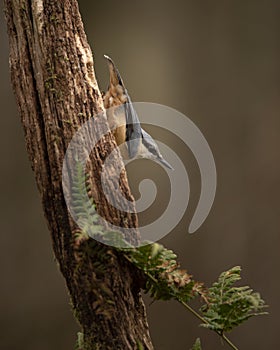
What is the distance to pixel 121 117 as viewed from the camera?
107cm

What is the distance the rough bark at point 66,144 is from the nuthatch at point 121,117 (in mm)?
97

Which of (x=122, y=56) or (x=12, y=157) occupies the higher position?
(x=122, y=56)

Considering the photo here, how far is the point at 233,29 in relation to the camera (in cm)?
224

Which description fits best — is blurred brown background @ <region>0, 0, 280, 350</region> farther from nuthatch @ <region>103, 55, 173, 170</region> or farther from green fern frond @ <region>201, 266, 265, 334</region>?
green fern frond @ <region>201, 266, 265, 334</region>

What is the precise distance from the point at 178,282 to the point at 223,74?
1.52 m

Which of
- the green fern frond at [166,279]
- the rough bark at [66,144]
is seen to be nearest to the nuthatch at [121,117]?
the rough bark at [66,144]

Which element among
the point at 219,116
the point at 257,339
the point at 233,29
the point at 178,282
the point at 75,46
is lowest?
the point at 257,339

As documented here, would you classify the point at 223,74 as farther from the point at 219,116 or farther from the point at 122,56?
the point at 122,56

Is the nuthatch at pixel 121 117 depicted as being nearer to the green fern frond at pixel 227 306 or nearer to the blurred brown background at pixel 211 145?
the green fern frond at pixel 227 306

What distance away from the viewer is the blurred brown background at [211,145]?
2.24 meters

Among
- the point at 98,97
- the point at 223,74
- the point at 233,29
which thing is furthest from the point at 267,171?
the point at 98,97

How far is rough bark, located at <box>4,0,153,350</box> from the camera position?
891 millimetres

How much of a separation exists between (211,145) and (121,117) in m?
1.25

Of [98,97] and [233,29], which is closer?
[98,97]
